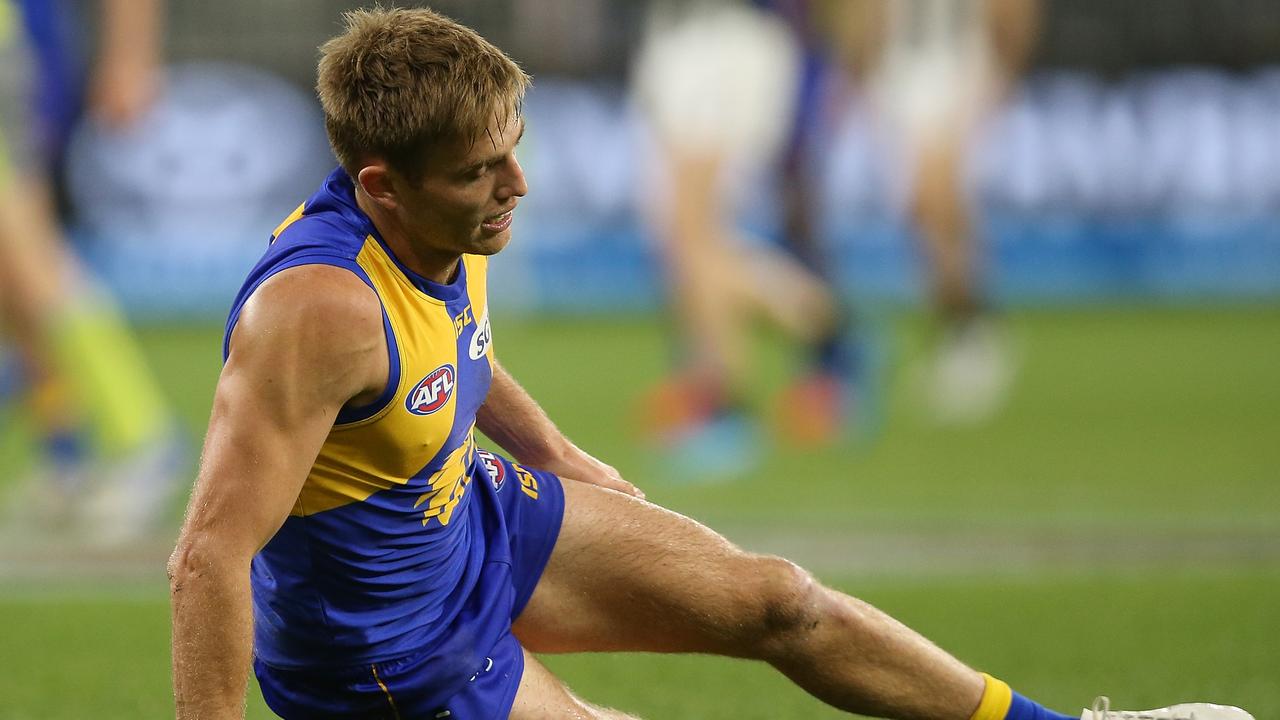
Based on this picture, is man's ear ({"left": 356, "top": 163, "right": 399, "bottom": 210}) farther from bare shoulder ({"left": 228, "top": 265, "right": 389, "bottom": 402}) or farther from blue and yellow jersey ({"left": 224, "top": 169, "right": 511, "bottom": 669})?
bare shoulder ({"left": 228, "top": 265, "right": 389, "bottom": 402})

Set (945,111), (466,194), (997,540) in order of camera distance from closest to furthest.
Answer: (466,194), (997,540), (945,111)

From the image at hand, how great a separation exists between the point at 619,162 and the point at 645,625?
41.5 ft

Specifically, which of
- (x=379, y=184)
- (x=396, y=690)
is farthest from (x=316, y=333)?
(x=396, y=690)

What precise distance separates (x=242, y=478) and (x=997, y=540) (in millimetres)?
5163

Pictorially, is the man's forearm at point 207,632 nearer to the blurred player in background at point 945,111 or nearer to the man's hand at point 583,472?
the man's hand at point 583,472

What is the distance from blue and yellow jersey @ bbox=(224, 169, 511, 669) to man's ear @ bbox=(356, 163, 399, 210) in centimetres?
6

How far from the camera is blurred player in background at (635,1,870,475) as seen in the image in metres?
10.2

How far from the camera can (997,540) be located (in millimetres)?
7660

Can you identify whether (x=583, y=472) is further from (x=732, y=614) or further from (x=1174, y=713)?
(x=1174, y=713)

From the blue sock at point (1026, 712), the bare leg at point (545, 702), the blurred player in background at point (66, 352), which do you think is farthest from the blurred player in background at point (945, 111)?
the bare leg at point (545, 702)

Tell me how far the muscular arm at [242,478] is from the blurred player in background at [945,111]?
993 cm

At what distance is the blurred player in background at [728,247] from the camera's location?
10.2 metres

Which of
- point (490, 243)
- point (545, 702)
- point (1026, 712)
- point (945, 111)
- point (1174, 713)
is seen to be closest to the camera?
point (490, 243)

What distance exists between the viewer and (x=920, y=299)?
16750 mm
